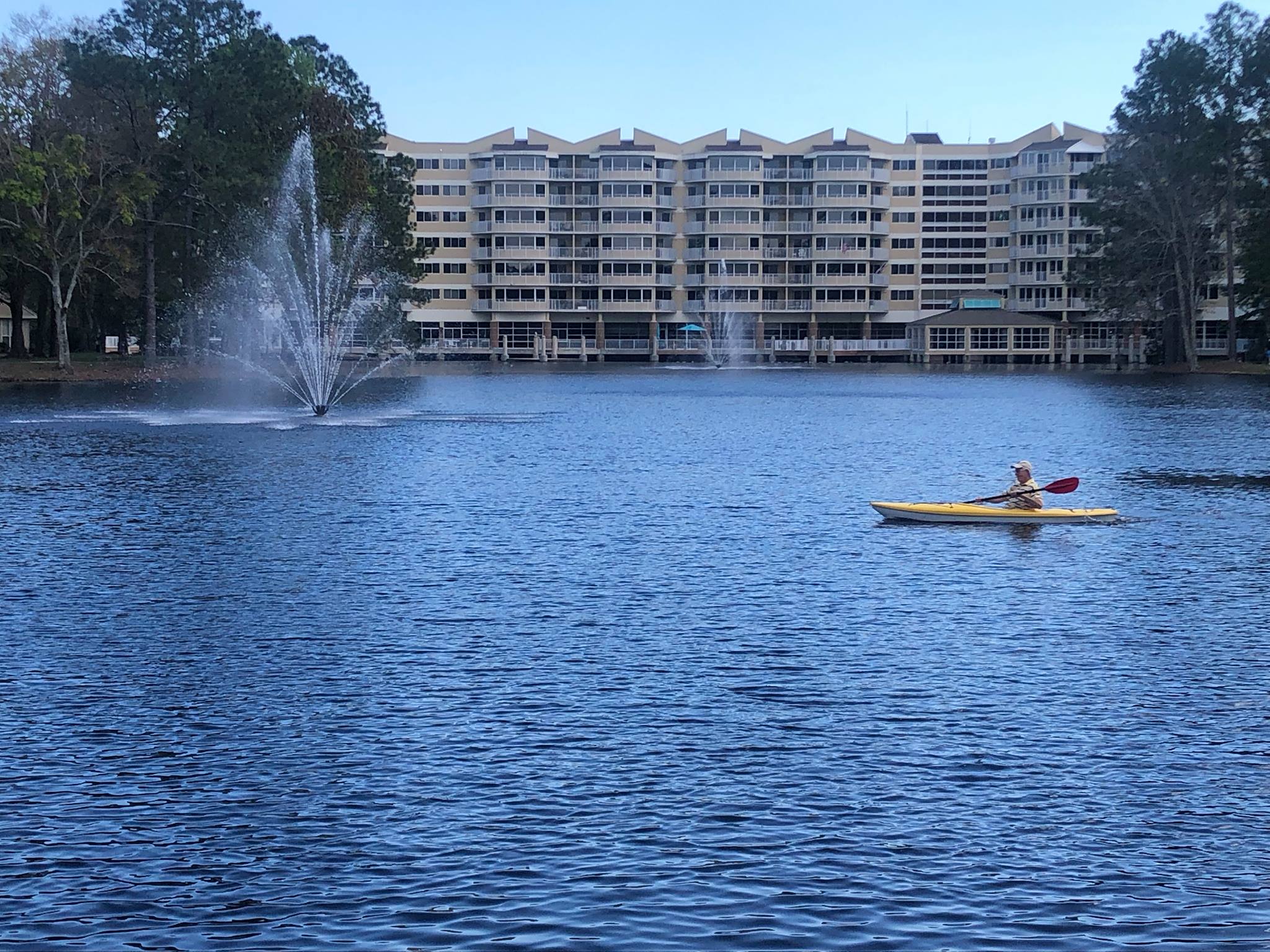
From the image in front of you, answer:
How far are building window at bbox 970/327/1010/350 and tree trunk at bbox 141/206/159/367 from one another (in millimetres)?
95881

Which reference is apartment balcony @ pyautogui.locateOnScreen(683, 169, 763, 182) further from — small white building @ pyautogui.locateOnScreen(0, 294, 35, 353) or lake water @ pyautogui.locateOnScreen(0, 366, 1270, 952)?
lake water @ pyautogui.locateOnScreen(0, 366, 1270, 952)

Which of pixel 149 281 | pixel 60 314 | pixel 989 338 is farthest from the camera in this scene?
pixel 989 338

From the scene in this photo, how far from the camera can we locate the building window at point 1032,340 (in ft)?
568

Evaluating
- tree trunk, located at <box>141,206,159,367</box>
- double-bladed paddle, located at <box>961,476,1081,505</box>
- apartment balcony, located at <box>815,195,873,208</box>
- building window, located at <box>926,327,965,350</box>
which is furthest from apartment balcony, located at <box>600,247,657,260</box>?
double-bladed paddle, located at <box>961,476,1081,505</box>

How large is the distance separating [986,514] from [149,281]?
7246cm

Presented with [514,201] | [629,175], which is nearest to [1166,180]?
[629,175]

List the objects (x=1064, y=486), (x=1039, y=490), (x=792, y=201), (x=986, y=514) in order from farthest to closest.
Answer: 1. (x=792, y=201)
2. (x=1064, y=486)
3. (x=1039, y=490)
4. (x=986, y=514)

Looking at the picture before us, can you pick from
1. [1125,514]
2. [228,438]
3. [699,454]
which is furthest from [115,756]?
[228,438]

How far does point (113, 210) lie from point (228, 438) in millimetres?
39507

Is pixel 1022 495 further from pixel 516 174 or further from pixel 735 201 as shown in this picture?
pixel 516 174

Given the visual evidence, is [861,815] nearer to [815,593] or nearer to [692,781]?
[692,781]

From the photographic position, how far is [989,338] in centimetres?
17538

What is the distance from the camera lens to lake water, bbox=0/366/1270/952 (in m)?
12.9

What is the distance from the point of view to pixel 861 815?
1495 cm
